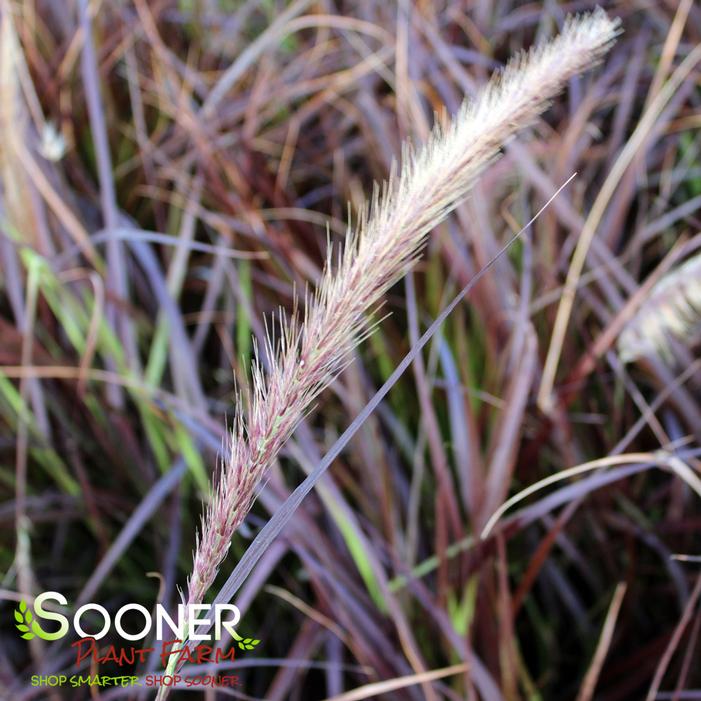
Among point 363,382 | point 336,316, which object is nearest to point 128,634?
point 363,382

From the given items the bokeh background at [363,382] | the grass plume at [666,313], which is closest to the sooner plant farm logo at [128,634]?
the bokeh background at [363,382]

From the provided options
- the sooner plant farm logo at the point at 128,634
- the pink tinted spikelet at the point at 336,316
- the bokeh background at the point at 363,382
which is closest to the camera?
the pink tinted spikelet at the point at 336,316

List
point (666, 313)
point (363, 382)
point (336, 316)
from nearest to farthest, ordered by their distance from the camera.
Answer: point (336, 316)
point (666, 313)
point (363, 382)

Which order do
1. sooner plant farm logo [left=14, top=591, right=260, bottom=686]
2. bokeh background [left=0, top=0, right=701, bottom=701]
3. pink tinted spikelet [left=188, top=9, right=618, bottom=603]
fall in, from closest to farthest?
pink tinted spikelet [left=188, top=9, right=618, bottom=603], sooner plant farm logo [left=14, top=591, right=260, bottom=686], bokeh background [left=0, top=0, right=701, bottom=701]

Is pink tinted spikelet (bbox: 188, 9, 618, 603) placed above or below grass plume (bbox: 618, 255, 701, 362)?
above

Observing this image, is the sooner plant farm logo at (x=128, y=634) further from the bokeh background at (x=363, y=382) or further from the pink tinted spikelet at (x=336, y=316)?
the pink tinted spikelet at (x=336, y=316)

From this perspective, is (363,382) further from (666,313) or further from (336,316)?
(336,316)

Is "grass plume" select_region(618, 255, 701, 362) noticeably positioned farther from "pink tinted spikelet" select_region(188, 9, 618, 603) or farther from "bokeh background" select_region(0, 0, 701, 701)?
"pink tinted spikelet" select_region(188, 9, 618, 603)

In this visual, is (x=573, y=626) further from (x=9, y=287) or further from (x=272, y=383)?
(x=9, y=287)

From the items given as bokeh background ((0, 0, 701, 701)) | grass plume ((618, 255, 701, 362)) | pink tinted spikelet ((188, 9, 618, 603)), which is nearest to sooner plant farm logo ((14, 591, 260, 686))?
bokeh background ((0, 0, 701, 701))
